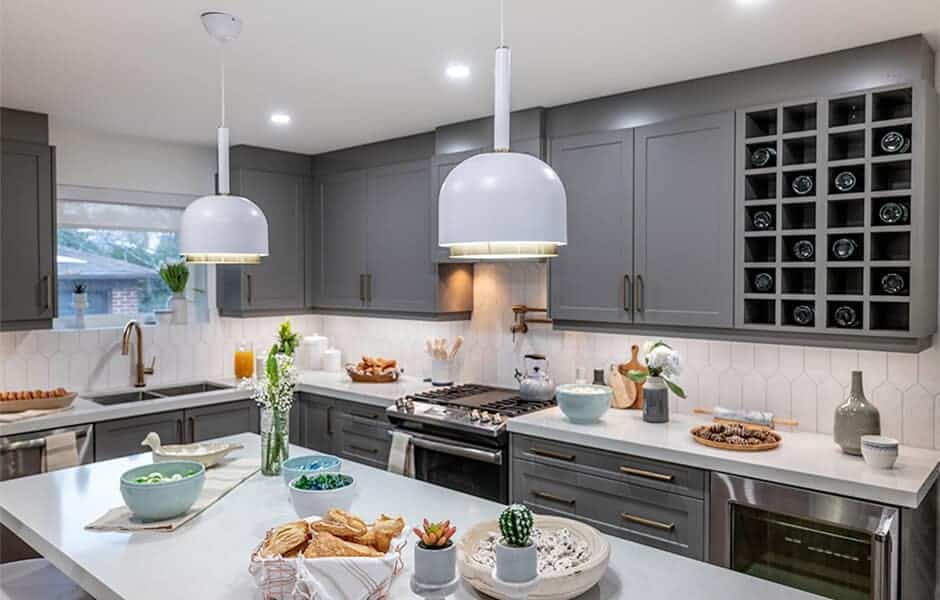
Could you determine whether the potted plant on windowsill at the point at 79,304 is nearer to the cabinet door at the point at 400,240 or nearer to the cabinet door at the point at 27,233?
the cabinet door at the point at 27,233

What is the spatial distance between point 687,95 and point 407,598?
252 centimetres

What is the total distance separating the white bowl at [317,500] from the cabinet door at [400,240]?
231 centimetres

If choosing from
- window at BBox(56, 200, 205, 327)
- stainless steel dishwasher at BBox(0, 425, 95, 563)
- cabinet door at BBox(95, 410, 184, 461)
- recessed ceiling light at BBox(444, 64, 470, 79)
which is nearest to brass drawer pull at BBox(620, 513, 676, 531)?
recessed ceiling light at BBox(444, 64, 470, 79)

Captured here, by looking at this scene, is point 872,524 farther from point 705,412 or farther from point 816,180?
point 816,180

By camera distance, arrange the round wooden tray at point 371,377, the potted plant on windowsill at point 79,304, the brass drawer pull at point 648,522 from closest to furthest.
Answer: the brass drawer pull at point 648,522 < the potted plant on windowsill at point 79,304 < the round wooden tray at point 371,377

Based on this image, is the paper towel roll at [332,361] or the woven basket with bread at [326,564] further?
the paper towel roll at [332,361]

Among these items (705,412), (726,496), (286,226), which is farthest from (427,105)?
(726,496)

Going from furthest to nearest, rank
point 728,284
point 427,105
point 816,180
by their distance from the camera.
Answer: point 427,105, point 728,284, point 816,180

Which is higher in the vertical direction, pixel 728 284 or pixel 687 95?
pixel 687 95

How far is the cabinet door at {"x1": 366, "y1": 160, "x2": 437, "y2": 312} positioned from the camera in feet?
13.8

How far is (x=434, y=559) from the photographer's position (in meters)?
1.37

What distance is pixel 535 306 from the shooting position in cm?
404

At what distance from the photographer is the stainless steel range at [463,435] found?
3.30 m

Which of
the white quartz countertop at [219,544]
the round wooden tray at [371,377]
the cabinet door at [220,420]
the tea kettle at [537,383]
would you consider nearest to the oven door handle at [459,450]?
the tea kettle at [537,383]
